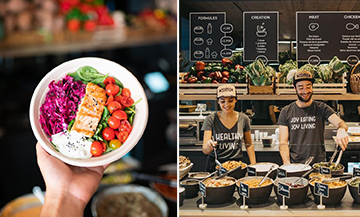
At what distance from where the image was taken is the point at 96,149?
1.84 metres

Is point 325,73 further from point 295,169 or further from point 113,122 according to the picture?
point 113,122

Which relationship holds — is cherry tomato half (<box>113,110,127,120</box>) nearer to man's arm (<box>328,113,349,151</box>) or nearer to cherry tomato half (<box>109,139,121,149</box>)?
cherry tomato half (<box>109,139,121,149</box>)

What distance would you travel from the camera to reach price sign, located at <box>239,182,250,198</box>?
92.0 inches

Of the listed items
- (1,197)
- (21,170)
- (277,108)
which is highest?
(277,108)

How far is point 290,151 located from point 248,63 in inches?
25.5

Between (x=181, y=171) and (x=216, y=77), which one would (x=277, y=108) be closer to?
(x=216, y=77)

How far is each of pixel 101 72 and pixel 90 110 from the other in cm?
26

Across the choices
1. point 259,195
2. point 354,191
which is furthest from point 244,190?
point 354,191

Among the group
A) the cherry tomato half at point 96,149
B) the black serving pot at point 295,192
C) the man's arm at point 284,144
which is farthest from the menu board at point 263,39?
the cherry tomato half at point 96,149

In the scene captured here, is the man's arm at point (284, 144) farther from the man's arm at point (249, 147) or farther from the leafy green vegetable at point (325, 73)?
the leafy green vegetable at point (325, 73)

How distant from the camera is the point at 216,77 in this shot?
7.84ft

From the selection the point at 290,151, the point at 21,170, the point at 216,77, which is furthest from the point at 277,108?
the point at 21,170

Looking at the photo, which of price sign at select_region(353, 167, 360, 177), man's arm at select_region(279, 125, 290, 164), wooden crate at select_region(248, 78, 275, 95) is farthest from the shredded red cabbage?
price sign at select_region(353, 167, 360, 177)

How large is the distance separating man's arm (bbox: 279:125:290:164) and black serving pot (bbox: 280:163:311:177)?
3cm
